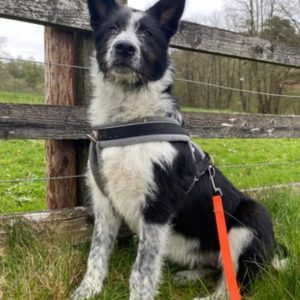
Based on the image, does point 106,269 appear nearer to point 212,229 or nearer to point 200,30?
point 212,229

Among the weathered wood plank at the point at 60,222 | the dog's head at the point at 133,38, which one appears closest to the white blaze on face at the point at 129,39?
the dog's head at the point at 133,38

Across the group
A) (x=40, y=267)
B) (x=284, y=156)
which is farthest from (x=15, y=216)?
(x=284, y=156)

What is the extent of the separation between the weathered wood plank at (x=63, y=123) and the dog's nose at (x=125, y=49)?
0.69 meters

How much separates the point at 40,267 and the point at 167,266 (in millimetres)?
1011

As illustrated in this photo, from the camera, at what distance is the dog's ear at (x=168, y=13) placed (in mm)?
2832

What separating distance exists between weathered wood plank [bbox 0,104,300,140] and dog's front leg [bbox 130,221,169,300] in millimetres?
958

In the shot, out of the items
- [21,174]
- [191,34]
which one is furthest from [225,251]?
[21,174]

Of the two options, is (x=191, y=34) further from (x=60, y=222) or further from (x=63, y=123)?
(x=60, y=222)

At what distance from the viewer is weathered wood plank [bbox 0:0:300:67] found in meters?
2.80

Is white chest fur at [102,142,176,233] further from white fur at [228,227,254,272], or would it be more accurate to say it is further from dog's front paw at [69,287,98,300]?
white fur at [228,227,254,272]

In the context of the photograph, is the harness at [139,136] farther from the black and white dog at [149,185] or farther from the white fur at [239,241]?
the white fur at [239,241]

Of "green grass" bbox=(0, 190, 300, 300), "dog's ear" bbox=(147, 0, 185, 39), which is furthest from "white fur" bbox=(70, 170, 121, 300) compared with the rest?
"dog's ear" bbox=(147, 0, 185, 39)

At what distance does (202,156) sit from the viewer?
3000mm

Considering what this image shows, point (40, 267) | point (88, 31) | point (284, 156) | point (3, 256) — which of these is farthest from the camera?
point (284, 156)
